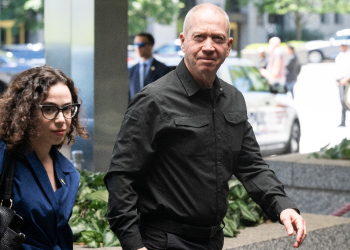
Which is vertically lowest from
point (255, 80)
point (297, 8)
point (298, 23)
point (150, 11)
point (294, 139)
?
point (294, 139)

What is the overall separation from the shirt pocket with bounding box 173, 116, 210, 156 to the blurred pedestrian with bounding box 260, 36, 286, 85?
40.2 feet

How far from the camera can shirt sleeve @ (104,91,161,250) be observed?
2641 millimetres

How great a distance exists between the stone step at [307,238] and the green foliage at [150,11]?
54.9 feet

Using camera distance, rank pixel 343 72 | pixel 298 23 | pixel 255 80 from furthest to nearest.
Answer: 1. pixel 298 23
2. pixel 343 72
3. pixel 255 80

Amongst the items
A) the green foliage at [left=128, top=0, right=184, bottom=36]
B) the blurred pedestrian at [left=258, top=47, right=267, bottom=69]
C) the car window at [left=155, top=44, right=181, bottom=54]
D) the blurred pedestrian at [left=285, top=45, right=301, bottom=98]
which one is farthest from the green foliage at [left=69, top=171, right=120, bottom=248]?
the green foliage at [left=128, top=0, right=184, bottom=36]

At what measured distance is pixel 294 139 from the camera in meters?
13.6

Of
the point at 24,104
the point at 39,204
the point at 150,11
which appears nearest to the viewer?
the point at 39,204

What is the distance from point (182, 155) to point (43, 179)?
59 centimetres

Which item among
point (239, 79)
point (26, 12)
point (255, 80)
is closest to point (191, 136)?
point (239, 79)

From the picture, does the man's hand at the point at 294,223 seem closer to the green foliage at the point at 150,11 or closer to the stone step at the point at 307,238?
the stone step at the point at 307,238

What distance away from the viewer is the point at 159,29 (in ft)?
74.9

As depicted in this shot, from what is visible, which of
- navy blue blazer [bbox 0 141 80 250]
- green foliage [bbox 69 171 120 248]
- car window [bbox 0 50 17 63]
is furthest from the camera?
car window [bbox 0 50 17 63]

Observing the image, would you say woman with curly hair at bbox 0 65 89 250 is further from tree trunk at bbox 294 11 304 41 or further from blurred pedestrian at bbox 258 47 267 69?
tree trunk at bbox 294 11 304 41

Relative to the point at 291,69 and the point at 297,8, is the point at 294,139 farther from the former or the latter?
the point at 297,8
